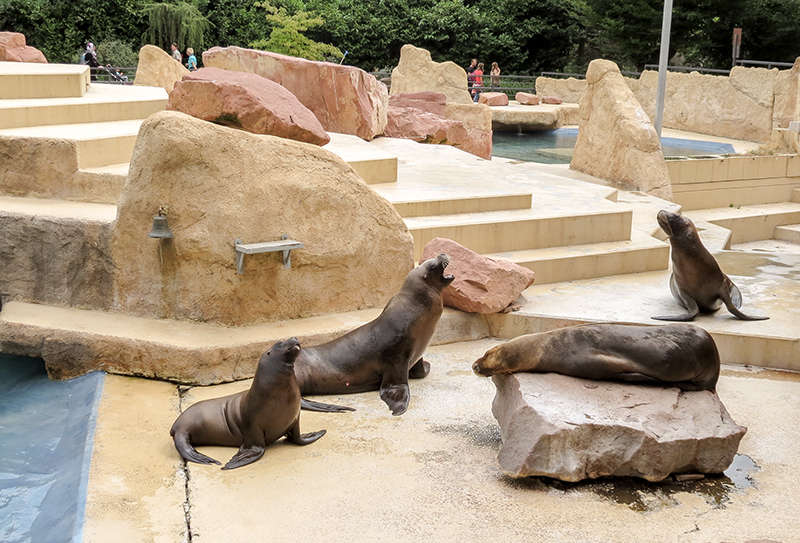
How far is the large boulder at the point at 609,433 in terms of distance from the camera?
174 inches

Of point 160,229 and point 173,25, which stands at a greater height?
point 173,25

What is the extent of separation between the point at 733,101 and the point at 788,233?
7157 mm

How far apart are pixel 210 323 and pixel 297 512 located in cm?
236

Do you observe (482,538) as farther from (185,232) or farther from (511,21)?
(511,21)

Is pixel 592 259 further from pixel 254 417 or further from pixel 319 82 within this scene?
pixel 319 82

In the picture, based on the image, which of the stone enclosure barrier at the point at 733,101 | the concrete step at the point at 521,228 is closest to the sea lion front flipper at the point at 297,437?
the concrete step at the point at 521,228

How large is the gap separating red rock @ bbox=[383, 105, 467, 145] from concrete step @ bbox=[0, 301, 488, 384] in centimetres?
748

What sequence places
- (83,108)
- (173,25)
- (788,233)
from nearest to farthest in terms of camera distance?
(83,108), (788,233), (173,25)

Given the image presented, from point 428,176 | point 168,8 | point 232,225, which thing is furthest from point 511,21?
point 232,225

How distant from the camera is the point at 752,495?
4.46 metres

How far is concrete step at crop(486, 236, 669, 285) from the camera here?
779 centimetres

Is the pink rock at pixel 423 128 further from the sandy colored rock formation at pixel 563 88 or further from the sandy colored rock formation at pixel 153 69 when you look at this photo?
the sandy colored rock formation at pixel 563 88

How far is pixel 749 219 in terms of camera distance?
40.6 ft

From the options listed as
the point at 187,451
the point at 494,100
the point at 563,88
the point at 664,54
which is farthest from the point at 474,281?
the point at 563,88
